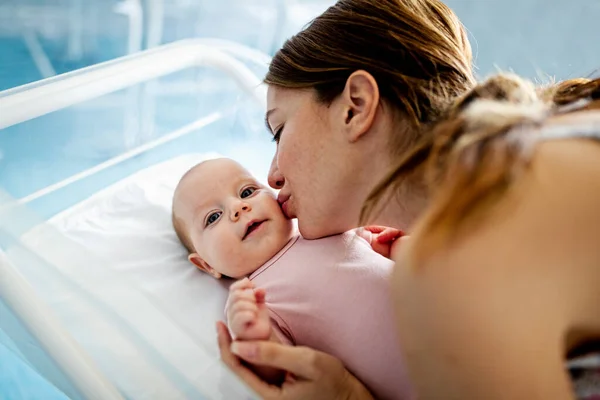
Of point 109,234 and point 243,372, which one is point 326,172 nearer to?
point 243,372

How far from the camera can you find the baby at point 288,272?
80 cm

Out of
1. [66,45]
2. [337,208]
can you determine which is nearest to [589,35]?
[337,208]

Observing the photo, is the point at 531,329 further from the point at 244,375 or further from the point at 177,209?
the point at 177,209

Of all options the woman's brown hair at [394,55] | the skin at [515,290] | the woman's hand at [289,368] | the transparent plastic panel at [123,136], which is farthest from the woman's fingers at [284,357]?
the transparent plastic panel at [123,136]

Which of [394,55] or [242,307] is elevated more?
[394,55]

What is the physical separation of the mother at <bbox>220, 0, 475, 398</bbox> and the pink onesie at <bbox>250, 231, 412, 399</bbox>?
0.13 feet

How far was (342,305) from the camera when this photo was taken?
850mm

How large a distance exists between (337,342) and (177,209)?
0.43 metres

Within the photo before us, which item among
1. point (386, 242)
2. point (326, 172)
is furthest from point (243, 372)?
point (386, 242)

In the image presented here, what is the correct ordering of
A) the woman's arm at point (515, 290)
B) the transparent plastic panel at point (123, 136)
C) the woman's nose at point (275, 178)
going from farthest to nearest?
the transparent plastic panel at point (123, 136)
the woman's nose at point (275, 178)
the woman's arm at point (515, 290)

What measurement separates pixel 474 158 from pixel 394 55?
14.1 inches

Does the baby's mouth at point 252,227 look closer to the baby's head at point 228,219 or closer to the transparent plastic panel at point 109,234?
the baby's head at point 228,219

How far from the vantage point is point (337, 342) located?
2.72 feet

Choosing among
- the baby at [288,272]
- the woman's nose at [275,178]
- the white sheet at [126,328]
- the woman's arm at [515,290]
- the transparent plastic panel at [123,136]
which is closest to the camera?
the woman's arm at [515,290]
